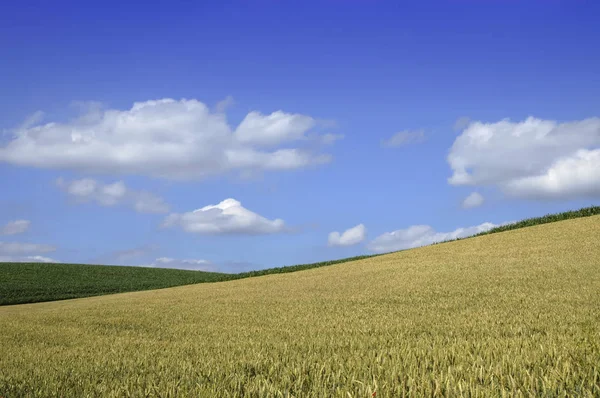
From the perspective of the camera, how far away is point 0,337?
13.3m

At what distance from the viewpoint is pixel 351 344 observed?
24.7ft

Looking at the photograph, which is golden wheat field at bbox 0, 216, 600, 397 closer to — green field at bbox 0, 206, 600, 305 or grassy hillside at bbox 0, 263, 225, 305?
green field at bbox 0, 206, 600, 305

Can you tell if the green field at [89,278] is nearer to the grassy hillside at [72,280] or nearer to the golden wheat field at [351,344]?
the grassy hillside at [72,280]

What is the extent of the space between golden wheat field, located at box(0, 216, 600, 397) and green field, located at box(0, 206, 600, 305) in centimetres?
2412

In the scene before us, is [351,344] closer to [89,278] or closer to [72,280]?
[72,280]

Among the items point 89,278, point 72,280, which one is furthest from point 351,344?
point 89,278

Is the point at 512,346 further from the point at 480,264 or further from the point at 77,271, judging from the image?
the point at 77,271

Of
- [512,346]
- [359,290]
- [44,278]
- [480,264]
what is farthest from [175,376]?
[44,278]

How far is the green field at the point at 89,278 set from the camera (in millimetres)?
41406

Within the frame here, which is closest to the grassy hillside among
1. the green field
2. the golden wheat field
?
the green field

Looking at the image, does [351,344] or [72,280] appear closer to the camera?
[351,344]

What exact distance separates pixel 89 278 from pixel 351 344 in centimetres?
5210

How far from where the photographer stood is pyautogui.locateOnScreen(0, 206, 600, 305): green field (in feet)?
136

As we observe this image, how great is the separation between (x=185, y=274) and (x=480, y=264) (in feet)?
161
